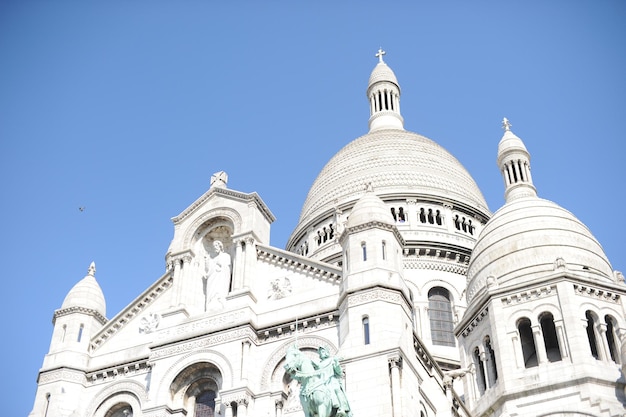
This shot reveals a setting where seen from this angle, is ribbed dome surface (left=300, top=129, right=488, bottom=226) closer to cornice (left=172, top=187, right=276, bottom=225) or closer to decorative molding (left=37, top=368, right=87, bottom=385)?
cornice (left=172, top=187, right=276, bottom=225)

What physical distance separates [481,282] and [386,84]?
26498mm

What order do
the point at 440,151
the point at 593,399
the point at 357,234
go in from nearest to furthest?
1. the point at 357,234
2. the point at 593,399
3. the point at 440,151

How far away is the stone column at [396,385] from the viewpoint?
1009 inches

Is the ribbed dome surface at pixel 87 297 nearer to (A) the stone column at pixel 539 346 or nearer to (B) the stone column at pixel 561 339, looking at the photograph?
(A) the stone column at pixel 539 346

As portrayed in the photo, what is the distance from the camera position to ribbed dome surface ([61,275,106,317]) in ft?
113

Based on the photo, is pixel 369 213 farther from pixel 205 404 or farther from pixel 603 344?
pixel 603 344

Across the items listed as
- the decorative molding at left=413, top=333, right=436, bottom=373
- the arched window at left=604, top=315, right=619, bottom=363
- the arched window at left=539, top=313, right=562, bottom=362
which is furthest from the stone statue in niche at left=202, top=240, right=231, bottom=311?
the arched window at left=604, top=315, right=619, bottom=363

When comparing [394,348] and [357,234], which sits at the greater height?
[357,234]

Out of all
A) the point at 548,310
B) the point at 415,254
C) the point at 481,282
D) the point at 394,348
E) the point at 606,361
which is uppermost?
the point at 415,254

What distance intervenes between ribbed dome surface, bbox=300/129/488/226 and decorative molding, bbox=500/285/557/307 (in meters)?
15.0

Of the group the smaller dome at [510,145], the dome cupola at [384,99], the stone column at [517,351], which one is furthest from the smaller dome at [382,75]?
the stone column at [517,351]

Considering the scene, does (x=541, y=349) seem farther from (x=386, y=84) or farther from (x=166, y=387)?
(x=386, y=84)

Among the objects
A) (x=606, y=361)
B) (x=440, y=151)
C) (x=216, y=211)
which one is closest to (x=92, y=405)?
(x=216, y=211)

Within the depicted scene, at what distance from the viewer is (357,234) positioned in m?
30.0
